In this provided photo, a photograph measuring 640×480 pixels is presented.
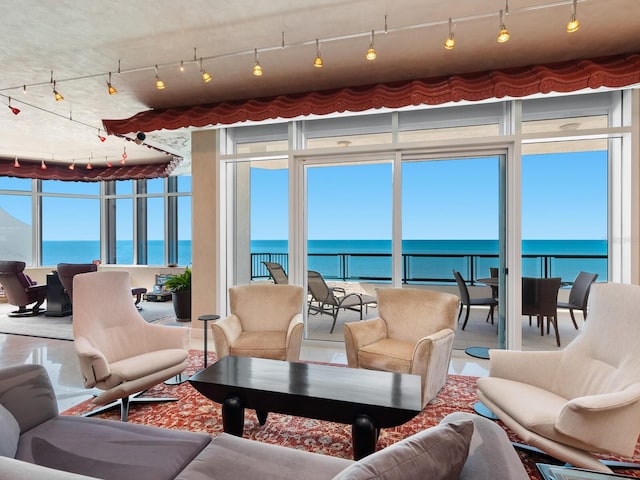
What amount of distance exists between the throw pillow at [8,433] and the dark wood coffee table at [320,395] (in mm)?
867

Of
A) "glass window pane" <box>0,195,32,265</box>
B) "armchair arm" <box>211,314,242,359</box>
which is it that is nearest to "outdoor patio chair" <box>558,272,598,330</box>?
"armchair arm" <box>211,314,242,359</box>

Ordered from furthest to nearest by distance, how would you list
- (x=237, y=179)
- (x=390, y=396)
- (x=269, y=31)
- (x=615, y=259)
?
(x=237, y=179), (x=615, y=259), (x=269, y=31), (x=390, y=396)

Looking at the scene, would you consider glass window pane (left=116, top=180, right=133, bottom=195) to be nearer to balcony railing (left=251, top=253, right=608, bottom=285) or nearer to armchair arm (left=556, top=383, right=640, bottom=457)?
balcony railing (left=251, top=253, right=608, bottom=285)

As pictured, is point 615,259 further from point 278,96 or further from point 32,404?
point 32,404

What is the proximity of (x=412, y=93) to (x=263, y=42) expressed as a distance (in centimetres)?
153

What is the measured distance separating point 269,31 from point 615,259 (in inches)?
165

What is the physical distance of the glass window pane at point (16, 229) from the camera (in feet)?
27.8

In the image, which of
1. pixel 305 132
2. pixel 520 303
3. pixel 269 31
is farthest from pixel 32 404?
pixel 520 303

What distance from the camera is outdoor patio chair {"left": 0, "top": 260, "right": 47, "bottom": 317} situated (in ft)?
19.5

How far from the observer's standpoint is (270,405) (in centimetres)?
208

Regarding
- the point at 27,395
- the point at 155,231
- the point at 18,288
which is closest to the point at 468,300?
the point at 27,395

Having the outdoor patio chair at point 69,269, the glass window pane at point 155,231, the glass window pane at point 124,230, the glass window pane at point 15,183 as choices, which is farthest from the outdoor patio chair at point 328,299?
the glass window pane at point 15,183

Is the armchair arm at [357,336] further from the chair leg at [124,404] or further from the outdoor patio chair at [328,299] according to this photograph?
the chair leg at [124,404]

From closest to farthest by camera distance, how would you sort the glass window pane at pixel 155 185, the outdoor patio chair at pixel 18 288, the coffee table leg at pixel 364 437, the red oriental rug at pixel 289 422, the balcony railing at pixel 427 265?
the coffee table leg at pixel 364 437, the red oriental rug at pixel 289 422, the balcony railing at pixel 427 265, the outdoor patio chair at pixel 18 288, the glass window pane at pixel 155 185
